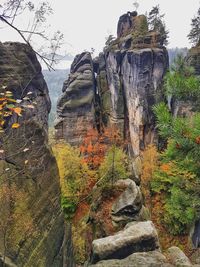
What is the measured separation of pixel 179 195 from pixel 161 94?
3053 centimetres

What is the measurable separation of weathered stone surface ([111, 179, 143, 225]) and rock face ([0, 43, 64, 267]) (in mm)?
9194

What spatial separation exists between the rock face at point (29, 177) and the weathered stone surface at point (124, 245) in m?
1.41

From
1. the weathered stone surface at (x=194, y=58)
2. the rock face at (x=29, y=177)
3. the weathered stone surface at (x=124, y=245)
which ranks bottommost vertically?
the weathered stone surface at (x=124, y=245)

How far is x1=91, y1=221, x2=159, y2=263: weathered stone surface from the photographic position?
1074 cm

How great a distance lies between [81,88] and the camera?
→ 4081 centimetres

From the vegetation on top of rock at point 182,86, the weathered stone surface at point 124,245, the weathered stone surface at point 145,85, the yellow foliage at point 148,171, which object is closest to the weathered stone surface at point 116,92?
the weathered stone surface at point 145,85

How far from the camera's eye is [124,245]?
36.1 ft

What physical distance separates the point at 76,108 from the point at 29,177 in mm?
31374

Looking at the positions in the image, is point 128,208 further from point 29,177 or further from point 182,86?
point 182,86

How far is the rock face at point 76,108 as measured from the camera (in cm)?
3953

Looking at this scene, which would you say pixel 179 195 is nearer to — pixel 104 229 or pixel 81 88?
pixel 104 229

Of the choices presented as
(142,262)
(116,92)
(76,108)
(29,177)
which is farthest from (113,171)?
(116,92)

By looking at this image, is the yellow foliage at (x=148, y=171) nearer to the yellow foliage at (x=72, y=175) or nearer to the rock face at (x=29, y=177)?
the yellow foliage at (x=72, y=175)

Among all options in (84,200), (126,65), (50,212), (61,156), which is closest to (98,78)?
(126,65)
